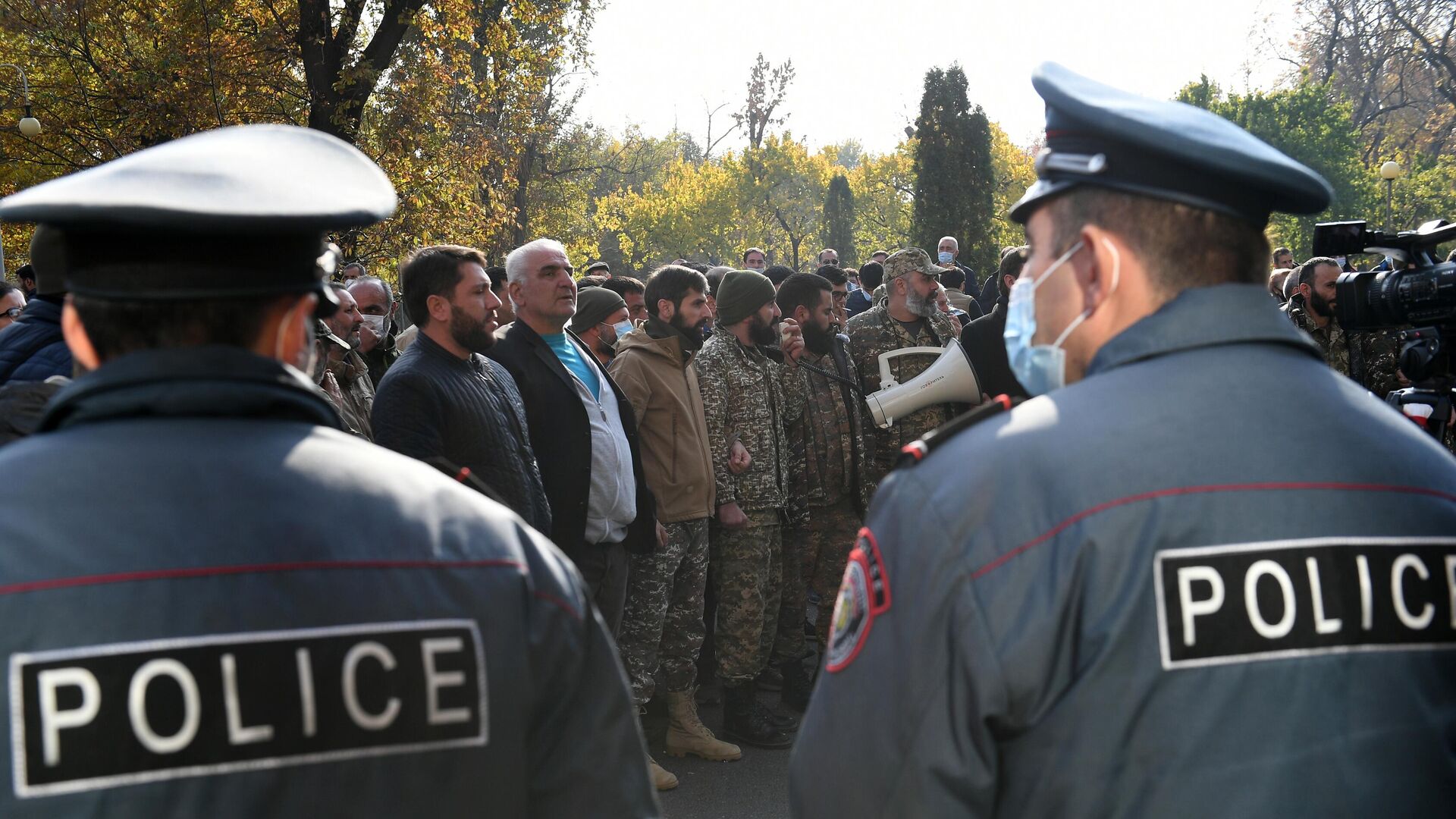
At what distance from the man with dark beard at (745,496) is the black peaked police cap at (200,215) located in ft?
14.7

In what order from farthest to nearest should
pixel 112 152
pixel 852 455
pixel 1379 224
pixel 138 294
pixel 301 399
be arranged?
pixel 1379 224 → pixel 112 152 → pixel 852 455 → pixel 301 399 → pixel 138 294

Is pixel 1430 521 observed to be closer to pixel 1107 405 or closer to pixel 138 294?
pixel 1107 405

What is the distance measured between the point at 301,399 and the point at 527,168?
27603 mm

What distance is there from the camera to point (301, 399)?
4.95 feet

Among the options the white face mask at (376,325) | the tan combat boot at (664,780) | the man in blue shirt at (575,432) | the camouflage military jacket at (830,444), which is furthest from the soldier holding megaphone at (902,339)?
the white face mask at (376,325)

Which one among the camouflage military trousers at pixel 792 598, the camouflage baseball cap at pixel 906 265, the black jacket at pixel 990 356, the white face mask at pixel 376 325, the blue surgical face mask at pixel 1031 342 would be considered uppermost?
the camouflage baseball cap at pixel 906 265

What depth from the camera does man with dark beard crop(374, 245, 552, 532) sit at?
4.41 meters

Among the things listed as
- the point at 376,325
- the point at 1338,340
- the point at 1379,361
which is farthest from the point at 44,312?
the point at 1338,340

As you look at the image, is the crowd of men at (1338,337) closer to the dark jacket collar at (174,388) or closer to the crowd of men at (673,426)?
the crowd of men at (673,426)

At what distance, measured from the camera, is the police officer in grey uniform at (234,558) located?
4.30ft

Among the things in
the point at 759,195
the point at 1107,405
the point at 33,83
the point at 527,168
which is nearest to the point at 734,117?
the point at 759,195

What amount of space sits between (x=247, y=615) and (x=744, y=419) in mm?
4811

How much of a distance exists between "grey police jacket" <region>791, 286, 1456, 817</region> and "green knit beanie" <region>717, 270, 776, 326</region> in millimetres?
4608

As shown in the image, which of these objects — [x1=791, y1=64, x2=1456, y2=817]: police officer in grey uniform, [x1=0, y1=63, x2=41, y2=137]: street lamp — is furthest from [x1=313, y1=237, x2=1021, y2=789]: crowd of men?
[x1=0, y1=63, x2=41, y2=137]: street lamp
